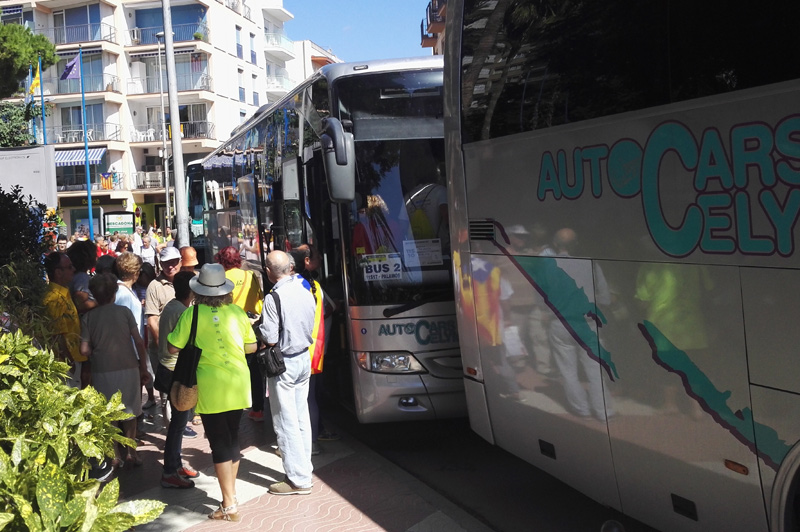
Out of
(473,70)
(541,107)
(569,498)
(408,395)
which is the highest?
(473,70)

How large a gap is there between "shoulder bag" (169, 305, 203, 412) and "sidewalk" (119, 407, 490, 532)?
36.0 inches

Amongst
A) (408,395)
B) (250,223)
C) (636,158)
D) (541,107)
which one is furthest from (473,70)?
(250,223)

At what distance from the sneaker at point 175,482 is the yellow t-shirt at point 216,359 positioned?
125 cm

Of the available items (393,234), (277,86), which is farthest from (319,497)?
(277,86)

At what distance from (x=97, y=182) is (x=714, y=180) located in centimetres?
5750

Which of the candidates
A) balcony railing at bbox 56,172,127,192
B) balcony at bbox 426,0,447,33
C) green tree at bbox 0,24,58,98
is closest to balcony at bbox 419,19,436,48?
balcony at bbox 426,0,447,33

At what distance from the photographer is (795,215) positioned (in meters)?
3.30

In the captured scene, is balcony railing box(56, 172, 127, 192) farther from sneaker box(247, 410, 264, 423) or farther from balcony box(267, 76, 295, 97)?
sneaker box(247, 410, 264, 423)

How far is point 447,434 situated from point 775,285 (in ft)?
17.7

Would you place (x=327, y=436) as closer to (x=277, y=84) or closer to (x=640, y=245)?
(x=640, y=245)

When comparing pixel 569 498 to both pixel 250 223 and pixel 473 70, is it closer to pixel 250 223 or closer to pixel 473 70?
pixel 473 70

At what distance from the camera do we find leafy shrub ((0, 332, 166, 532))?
2635mm

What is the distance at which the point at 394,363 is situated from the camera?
7262mm

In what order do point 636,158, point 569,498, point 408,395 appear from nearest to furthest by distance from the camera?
point 636,158 < point 569,498 < point 408,395
